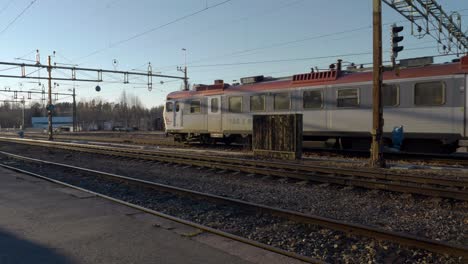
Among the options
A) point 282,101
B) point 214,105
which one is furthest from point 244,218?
point 214,105

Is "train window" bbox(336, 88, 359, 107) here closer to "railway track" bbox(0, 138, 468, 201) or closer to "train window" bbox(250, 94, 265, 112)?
"train window" bbox(250, 94, 265, 112)

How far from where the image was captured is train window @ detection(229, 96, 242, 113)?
20.8 metres

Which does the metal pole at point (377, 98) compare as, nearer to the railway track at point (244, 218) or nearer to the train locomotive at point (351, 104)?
the train locomotive at point (351, 104)

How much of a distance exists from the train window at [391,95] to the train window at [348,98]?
1.15 meters

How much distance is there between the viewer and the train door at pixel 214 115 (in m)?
21.9

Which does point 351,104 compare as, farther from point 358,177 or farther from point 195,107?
point 195,107

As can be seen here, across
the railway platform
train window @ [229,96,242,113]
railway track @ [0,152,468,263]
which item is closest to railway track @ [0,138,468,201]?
railway track @ [0,152,468,263]

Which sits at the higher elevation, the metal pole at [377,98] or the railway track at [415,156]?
the metal pole at [377,98]

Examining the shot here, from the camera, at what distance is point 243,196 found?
929 cm

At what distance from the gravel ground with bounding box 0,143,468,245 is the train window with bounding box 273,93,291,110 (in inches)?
276

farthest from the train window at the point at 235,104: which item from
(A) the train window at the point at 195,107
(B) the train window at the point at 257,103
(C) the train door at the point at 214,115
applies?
(A) the train window at the point at 195,107

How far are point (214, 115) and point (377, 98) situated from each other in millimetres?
11117

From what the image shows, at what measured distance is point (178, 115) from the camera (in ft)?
82.2

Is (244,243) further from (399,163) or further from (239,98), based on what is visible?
(239,98)
